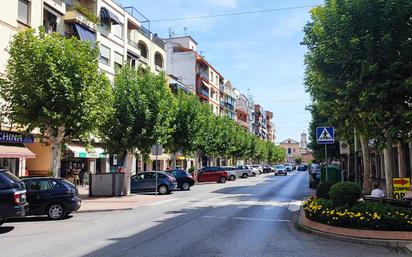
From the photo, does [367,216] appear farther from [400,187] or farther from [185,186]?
[185,186]

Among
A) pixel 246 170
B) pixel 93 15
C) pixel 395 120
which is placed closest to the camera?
pixel 395 120

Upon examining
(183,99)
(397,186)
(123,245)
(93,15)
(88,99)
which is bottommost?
(123,245)

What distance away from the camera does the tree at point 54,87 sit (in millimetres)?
19516

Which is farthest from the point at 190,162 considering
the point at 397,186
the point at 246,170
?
the point at 397,186

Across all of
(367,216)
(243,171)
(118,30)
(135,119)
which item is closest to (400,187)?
(367,216)

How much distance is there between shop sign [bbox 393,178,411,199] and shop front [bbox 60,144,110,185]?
21.3 metres

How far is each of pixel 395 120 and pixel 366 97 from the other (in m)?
1.52

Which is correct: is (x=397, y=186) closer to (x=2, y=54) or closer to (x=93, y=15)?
(x=2, y=54)

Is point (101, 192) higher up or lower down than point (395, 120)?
lower down

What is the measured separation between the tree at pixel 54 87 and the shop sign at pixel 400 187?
12.7 metres

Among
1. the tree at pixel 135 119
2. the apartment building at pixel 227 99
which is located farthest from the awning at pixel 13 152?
the apartment building at pixel 227 99

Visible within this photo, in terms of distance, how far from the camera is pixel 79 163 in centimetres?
3619

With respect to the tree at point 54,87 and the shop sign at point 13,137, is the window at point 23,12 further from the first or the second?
the tree at point 54,87

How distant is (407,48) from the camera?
13047 mm
